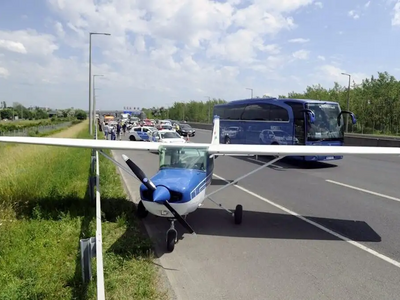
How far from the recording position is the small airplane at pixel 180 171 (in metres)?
5.35

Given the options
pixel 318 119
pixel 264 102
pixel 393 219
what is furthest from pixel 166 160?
pixel 264 102

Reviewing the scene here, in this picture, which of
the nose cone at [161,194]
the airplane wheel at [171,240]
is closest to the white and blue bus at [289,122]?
the airplane wheel at [171,240]

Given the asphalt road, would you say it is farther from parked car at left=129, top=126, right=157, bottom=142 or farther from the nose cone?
parked car at left=129, top=126, right=157, bottom=142

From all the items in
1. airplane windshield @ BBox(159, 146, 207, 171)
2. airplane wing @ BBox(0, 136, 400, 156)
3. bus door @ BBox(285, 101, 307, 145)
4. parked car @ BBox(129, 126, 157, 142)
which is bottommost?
parked car @ BBox(129, 126, 157, 142)

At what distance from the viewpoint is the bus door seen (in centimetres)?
1577

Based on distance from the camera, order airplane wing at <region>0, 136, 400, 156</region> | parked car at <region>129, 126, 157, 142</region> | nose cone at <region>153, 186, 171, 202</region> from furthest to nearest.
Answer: parked car at <region>129, 126, 157, 142</region>
airplane wing at <region>0, 136, 400, 156</region>
nose cone at <region>153, 186, 171, 202</region>

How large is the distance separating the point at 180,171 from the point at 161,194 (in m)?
1.11

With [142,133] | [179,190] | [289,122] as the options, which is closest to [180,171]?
[179,190]

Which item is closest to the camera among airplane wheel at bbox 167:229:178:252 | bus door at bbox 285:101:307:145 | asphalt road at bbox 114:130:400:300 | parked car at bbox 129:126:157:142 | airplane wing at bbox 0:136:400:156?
asphalt road at bbox 114:130:400:300

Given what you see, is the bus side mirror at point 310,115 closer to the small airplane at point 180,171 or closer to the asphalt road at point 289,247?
the asphalt road at point 289,247

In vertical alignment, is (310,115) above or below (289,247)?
above

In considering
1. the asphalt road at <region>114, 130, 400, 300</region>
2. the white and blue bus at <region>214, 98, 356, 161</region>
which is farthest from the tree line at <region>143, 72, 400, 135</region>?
the asphalt road at <region>114, 130, 400, 300</region>

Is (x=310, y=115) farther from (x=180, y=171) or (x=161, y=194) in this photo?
(x=161, y=194)

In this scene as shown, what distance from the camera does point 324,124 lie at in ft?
51.8
